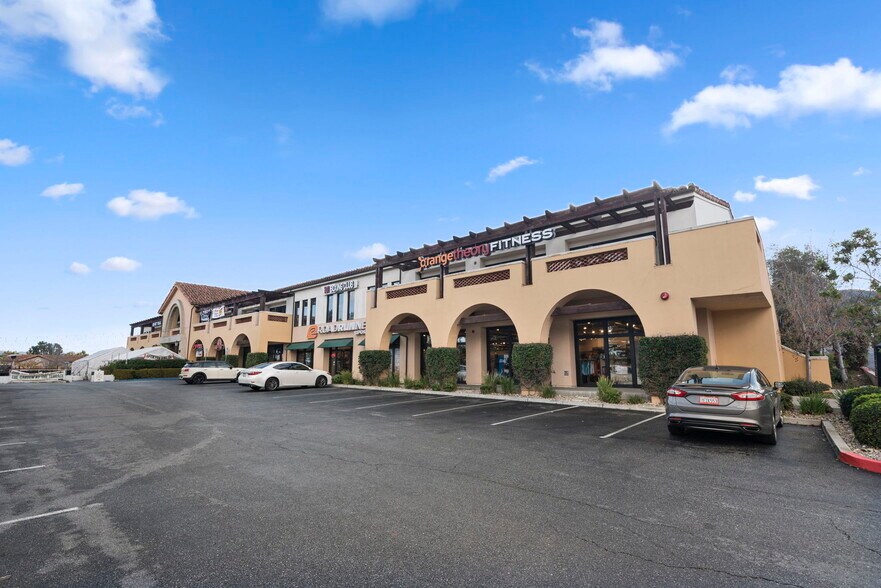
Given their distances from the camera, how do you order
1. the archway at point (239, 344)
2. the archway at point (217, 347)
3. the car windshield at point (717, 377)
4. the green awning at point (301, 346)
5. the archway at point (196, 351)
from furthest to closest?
the archway at point (196, 351)
the archway at point (217, 347)
the archway at point (239, 344)
the green awning at point (301, 346)
the car windshield at point (717, 377)

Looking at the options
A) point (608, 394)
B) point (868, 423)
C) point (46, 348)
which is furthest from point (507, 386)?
point (46, 348)

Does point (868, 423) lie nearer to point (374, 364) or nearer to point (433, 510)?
point (433, 510)

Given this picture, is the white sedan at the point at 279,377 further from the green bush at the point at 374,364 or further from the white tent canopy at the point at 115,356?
the white tent canopy at the point at 115,356

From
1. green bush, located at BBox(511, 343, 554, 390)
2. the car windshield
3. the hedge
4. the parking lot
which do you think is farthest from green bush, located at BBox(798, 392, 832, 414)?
the hedge

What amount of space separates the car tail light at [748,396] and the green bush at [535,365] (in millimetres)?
8479

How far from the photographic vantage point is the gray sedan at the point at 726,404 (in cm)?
737

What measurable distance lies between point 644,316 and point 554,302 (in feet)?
10.5

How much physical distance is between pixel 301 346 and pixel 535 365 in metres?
20.4

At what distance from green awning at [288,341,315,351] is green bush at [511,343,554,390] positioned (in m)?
18.7

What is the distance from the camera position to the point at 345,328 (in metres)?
27.5

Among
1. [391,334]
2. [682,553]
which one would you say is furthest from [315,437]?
[391,334]

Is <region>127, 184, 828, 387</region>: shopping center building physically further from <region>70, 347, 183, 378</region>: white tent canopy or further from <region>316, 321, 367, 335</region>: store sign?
<region>70, 347, 183, 378</region>: white tent canopy

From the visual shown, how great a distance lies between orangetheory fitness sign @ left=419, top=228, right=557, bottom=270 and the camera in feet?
57.2

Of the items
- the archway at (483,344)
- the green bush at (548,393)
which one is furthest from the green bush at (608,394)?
the archway at (483,344)
